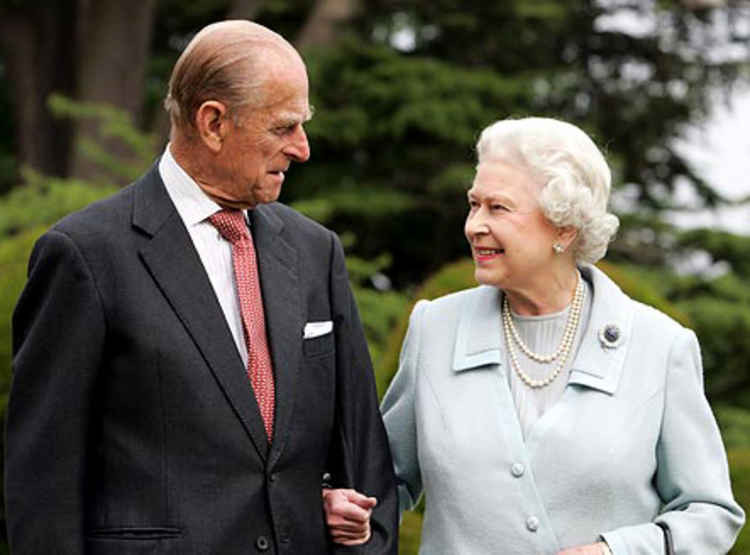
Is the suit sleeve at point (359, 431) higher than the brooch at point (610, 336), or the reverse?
the brooch at point (610, 336)

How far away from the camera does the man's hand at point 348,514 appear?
10.1 ft

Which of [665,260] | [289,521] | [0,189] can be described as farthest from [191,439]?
[0,189]

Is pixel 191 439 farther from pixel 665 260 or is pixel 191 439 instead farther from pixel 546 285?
pixel 665 260

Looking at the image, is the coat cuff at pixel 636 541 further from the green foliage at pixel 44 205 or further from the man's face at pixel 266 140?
the green foliage at pixel 44 205

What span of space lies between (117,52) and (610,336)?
28.6ft

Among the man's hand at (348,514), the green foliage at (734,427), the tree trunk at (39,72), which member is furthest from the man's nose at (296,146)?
the tree trunk at (39,72)

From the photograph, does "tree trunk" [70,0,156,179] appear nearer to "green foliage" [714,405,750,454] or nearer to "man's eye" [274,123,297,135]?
"green foliage" [714,405,750,454]

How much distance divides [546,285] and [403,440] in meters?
0.50

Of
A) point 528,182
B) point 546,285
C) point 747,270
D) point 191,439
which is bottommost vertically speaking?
point 747,270

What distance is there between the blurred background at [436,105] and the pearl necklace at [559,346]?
5.87 m

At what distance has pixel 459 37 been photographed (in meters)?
11.5

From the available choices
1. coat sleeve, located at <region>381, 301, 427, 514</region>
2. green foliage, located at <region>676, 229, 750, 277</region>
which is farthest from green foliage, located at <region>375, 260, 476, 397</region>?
green foliage, located at <region>676, 229, 750, 277</region>

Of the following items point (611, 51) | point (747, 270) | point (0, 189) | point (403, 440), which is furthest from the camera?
point (0, 189)

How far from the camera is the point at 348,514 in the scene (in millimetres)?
3072
